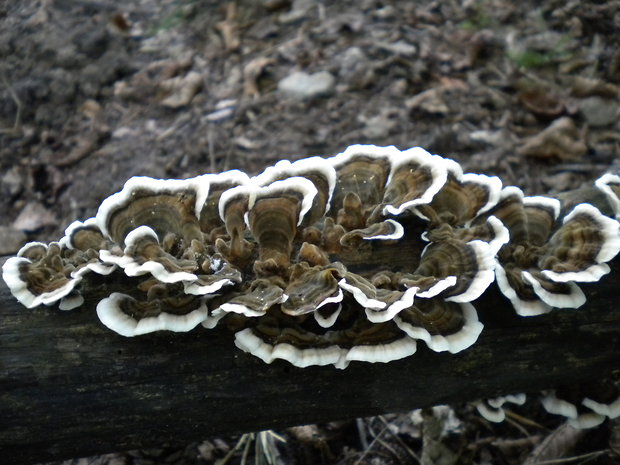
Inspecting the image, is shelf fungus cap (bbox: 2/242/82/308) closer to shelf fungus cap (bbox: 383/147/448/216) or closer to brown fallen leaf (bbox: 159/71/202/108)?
shelf fungus cap (bbox: 383/147/448/216)

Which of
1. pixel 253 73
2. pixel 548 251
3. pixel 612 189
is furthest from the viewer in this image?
pixel 253 73

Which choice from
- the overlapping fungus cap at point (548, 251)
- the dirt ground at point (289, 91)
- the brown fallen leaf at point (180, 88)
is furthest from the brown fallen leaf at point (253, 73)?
the overlapping fungus cap at point (548, 251)

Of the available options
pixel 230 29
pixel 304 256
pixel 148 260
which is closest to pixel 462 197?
pixel 304 256

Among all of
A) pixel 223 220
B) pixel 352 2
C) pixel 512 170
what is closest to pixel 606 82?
pixel 512 170

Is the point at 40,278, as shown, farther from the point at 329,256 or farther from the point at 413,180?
the point at 413,180

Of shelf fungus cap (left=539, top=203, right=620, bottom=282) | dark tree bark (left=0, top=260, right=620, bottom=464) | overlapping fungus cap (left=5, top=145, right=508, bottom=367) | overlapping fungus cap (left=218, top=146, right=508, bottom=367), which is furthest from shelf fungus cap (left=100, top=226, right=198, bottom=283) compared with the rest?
shelf fungus cap (left=539, top=203, right=620, bottom=282)

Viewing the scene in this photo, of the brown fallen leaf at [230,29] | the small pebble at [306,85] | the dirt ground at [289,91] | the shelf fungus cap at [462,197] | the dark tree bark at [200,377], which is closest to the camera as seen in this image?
the dark tree bark at [200,377]

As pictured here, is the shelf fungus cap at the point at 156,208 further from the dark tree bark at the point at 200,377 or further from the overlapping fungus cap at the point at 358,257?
the dark tree bark at the point at 200,377
